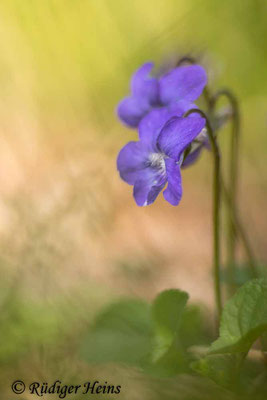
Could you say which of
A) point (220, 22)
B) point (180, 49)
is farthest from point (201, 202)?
point (220, 22)

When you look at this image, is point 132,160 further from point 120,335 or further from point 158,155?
point 120,335

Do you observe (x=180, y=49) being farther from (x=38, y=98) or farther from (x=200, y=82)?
(x=200, y=82)

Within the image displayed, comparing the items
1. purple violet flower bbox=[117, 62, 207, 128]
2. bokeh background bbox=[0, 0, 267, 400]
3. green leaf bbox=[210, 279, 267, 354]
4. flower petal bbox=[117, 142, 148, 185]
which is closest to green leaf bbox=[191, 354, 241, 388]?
green leaf bbox=[210, 279, 267, 354]

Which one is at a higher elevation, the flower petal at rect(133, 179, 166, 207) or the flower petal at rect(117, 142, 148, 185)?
the flower petal at rect(117, 142, 148, 185)

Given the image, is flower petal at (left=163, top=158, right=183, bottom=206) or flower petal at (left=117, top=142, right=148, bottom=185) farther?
flower petal at (left=117, top=142, right=148, bottom=185)

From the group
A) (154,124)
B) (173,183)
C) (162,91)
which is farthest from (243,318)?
(162,91)

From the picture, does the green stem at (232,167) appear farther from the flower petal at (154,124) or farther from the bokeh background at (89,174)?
the bokeh background at (89,174)

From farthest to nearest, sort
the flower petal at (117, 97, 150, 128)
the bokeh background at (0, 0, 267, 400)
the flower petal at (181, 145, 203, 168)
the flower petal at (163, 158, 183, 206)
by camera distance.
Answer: the bokeh background at (0, 0, 267, 400) → the flower petal at (117, 97, 150, 128) → the flower petal at (181, 145, 203, 168) → the flower petal at (163, 158, 183, 206)

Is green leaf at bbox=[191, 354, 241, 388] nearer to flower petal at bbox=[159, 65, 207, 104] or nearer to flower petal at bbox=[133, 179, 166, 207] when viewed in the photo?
flower petal at bbox=[133, 179, 166, 207]
